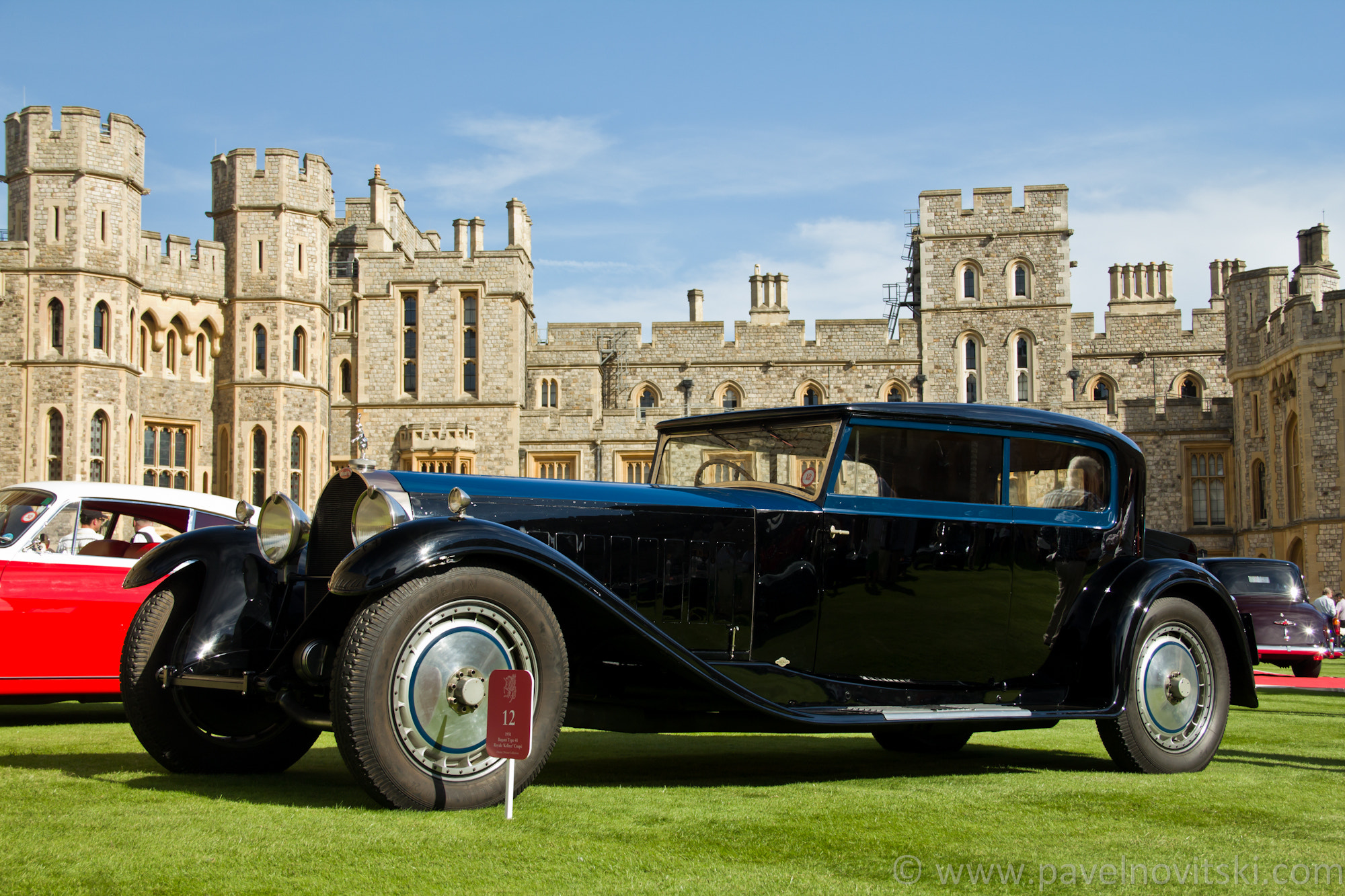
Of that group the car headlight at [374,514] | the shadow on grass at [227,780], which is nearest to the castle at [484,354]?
the shadow on grass at [227,780]

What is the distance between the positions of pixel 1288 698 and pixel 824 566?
23.9 ft

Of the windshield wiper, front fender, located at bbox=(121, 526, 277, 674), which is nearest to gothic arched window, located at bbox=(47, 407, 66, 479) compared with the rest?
front fender, located at bbox=(121, 526, 277, 674)

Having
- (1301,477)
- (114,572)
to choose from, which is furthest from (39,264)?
(1301,477)

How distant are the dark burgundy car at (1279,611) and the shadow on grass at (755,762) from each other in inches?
363

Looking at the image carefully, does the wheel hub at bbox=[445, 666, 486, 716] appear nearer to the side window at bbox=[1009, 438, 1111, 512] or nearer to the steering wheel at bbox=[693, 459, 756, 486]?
the steering wheel at bbox=[693, 459, 756, 486]

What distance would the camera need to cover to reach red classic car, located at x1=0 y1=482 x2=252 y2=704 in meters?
7.82

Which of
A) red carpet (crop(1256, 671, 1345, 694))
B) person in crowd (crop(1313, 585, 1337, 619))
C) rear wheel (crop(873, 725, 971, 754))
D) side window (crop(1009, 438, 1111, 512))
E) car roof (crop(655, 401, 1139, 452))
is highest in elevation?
car roof (crop(655, 401, 1139, 452))

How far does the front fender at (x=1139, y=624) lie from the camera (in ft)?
19.5

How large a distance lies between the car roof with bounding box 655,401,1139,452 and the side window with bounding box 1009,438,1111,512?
0.09m

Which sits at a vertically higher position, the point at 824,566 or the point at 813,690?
the point at 824,566

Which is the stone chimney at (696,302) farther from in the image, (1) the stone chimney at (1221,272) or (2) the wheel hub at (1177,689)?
(2) the wheel hub at (1177,689)

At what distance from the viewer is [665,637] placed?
4719 mm

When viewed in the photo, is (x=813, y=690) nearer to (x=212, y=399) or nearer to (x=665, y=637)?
(x=665, y=637)

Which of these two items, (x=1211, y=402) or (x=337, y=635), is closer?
(x=337, y=635)
